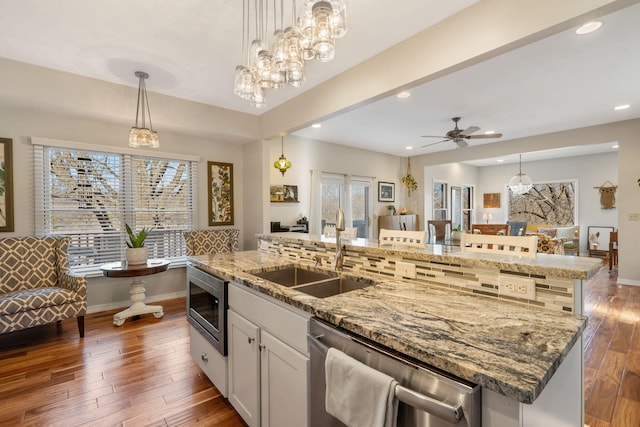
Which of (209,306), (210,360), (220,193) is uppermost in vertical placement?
(220,193)

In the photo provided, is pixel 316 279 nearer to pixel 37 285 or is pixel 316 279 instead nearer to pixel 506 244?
pixel 506 244

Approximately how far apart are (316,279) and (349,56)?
6.72 feet

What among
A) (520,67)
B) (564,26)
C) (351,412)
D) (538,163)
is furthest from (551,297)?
(538,163)

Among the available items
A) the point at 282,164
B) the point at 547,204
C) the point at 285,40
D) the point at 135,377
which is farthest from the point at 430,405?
the point at 547,204

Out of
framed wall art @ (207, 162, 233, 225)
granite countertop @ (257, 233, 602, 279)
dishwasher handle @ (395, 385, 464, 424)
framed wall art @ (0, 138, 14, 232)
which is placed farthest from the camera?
framed wall art @ (207, 162, 233, 225)

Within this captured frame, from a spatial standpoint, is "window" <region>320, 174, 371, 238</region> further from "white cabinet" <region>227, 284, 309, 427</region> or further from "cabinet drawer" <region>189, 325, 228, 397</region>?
"white cabinet" <region>227, 284, 309, 427</region>

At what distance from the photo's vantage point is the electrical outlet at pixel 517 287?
1209mm

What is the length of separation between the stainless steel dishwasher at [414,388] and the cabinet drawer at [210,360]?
1.02 meters

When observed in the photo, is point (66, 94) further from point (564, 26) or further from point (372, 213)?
point (372, 213)

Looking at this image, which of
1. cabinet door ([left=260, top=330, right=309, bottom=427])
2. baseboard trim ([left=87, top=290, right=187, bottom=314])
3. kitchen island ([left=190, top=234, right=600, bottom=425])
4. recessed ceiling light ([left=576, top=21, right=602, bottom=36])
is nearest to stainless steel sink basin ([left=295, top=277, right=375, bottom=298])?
kitchen island ([left=190, top=234, right=600, bottom=425])

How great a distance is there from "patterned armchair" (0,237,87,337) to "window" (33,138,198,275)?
0.33 metres

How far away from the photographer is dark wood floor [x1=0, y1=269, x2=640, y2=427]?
1864mm

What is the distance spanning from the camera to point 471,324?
103 centimetres

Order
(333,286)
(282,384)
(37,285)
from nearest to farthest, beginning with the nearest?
(282,384)
(333,286)
(37,285)
